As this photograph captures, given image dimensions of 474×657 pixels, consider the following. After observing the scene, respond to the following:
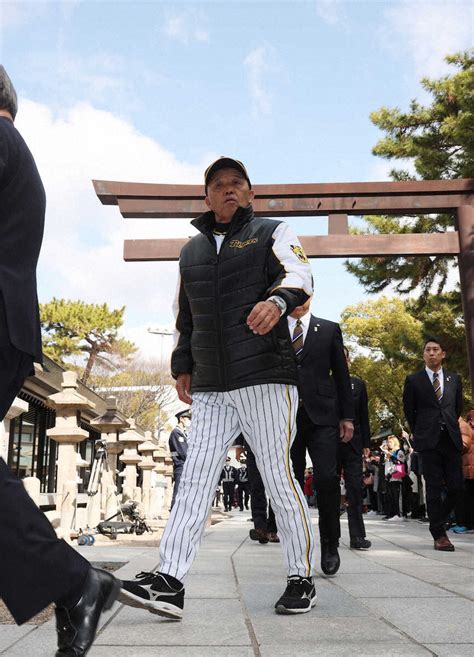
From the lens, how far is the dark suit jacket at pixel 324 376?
4.64 meters

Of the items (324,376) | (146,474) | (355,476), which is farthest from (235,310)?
(146,474)

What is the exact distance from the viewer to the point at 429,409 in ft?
21.5

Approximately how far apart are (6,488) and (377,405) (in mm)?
34996

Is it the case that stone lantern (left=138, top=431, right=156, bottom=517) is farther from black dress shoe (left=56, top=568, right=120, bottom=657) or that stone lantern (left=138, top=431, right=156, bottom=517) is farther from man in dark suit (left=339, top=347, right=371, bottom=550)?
black dress shoe (left=56, top=568, right=120, bottom=657)

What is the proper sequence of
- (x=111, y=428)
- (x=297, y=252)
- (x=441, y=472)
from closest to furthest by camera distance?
(x=297, y=252), (x=441, y=472), (x=111, y=428)

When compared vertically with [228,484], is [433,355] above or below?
above

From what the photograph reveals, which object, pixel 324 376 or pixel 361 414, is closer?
pixel 324 376

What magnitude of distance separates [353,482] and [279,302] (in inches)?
152

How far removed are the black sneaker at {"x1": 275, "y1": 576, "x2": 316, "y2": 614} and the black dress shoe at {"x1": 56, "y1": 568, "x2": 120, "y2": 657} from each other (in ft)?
3.98

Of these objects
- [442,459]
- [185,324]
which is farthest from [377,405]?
[185,324]

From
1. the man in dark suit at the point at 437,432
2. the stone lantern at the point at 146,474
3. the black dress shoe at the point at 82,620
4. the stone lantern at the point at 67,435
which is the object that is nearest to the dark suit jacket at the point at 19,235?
the black dress shoe at the point at 82,620

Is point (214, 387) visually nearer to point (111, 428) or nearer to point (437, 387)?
point (437, 387)

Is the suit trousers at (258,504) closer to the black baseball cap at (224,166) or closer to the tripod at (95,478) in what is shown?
the tripod at (95,478)

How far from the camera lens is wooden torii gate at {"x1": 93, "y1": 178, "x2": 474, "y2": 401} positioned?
10406 mm
